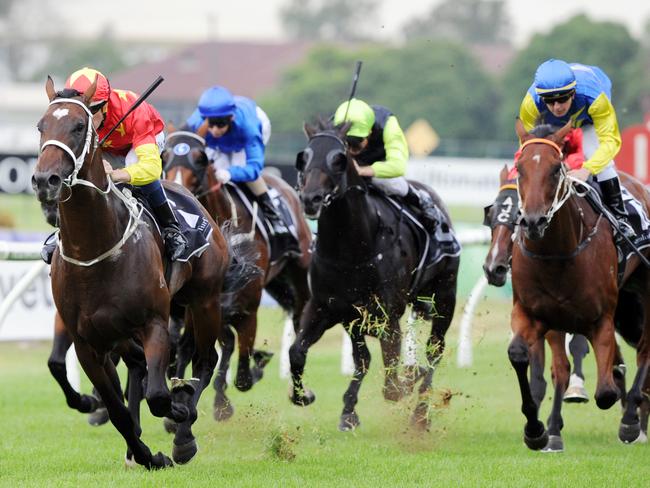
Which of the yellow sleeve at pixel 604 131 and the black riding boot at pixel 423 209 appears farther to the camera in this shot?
the black riding boot at pixel 423 209

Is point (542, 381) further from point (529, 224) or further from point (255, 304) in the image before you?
point (255, 304)

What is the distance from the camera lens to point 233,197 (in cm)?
939

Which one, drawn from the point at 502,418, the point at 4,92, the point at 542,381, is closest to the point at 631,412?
the point at 542,381

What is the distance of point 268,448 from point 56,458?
46.9 inches

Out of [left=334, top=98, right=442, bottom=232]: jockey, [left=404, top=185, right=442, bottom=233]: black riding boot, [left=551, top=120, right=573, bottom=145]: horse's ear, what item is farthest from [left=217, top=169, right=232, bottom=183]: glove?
[left=551, top=120, right=573, bottom=145]: horse's ear

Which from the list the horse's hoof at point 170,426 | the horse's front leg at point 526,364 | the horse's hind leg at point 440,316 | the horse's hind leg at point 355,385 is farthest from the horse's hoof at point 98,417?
the horse's front leg at point 526,364

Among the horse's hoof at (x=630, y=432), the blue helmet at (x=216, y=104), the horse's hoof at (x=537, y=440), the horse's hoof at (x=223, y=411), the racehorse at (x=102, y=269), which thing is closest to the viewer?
the racehorse at (x=102, y=269)

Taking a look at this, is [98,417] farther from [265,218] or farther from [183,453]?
[265,218]

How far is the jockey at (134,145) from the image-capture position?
6.32 meters

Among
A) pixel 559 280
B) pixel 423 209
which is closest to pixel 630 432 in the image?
pixel 559 280

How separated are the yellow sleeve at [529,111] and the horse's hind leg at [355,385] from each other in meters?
1.74

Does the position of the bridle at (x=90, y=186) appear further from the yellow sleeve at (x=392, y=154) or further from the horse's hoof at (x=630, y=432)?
the horse's hoof at (x=630, y=432)

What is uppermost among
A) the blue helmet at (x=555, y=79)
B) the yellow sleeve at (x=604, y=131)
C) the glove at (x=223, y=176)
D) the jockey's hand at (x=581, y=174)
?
the blue helmet at (x=555, y=79)

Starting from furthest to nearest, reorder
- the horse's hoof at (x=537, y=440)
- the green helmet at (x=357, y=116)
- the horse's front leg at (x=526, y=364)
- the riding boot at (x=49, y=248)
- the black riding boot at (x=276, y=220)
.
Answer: the black riding boot at (x=276, y=220) → the green helmet at (x=357, y=116) → the horse's hoof at (x=537, y=440) → the horse's front leg at (x=526, y=364) → the riding boot at (x=49, y=248)
